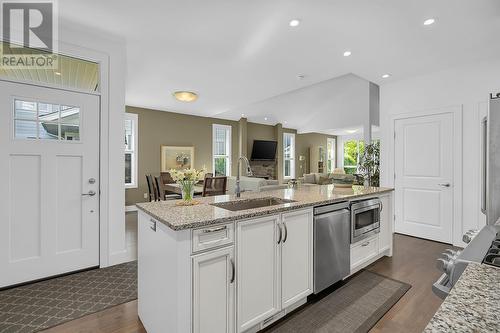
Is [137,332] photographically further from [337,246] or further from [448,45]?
[448,45]

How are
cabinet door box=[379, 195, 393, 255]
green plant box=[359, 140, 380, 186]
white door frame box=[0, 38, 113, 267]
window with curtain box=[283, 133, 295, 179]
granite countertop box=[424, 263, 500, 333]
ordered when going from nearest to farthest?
granite countertop box=[424, 263, 500, 333] → white door frame box=[0, 38, 113, 267] → cabinet door box=[379, 195, 393, 255] → green plant box=[359, 140, 380, 186] → window with curtain box=[283, 133, 295, 179]

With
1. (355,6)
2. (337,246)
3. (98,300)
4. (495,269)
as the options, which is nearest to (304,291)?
(337,246)

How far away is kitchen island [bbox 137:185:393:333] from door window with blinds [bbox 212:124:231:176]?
6.40 metres

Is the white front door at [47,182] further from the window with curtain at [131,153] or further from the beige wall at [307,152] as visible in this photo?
the beige wall at [307,152]

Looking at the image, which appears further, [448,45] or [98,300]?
[448,45]

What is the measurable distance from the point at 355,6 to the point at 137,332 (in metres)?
3.50

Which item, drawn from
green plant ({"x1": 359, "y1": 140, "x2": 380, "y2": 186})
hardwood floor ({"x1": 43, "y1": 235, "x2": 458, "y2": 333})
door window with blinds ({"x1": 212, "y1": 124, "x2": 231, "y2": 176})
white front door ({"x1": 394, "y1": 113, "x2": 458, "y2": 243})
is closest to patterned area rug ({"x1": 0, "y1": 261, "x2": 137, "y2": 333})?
hardwood floor ({"x1": 43, "y1": 235, "x2": 458, "y2": 333})

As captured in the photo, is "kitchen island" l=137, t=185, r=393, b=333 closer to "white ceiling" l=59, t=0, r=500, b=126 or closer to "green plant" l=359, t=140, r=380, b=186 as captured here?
"white ceiling" l=59, t=0, r=500, b=126

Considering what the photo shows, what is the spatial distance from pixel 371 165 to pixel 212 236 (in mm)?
5018

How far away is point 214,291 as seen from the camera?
1.54 m

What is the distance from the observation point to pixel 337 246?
2414 mm

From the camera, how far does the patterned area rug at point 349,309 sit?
1944mm

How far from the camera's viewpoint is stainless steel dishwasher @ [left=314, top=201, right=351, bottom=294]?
224cm

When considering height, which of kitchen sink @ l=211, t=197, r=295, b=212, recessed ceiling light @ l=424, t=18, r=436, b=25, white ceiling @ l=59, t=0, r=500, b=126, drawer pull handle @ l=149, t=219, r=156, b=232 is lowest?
drawer pull handle @ l=149, t=219, r=156, b=232
